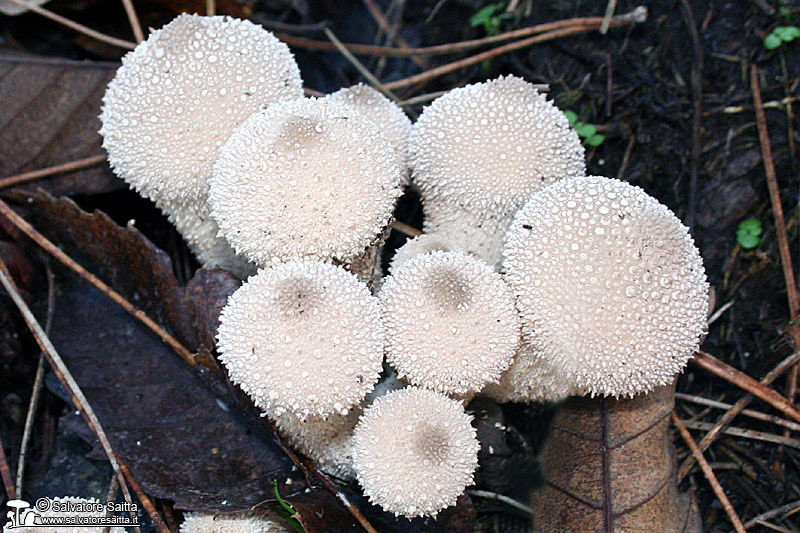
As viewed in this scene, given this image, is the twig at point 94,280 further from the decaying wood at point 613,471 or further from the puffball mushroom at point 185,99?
the decaying wood at point 613,471

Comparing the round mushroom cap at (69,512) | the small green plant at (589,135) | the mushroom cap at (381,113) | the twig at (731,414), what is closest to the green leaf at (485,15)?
the small green plant at (589,135)

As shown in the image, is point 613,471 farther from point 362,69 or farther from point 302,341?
point 362,69

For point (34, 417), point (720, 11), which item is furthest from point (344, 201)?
point (720, 11)

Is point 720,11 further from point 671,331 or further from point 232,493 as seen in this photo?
point 232,493

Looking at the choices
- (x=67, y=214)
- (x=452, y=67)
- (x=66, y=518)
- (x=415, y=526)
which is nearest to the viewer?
(x=66, y=518)

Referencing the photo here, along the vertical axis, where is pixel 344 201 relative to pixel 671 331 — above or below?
above

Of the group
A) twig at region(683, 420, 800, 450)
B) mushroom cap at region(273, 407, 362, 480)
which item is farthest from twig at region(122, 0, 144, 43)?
twig at region(683, 420, 800, 450)

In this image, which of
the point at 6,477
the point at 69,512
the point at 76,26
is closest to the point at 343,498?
the point at 69,512
